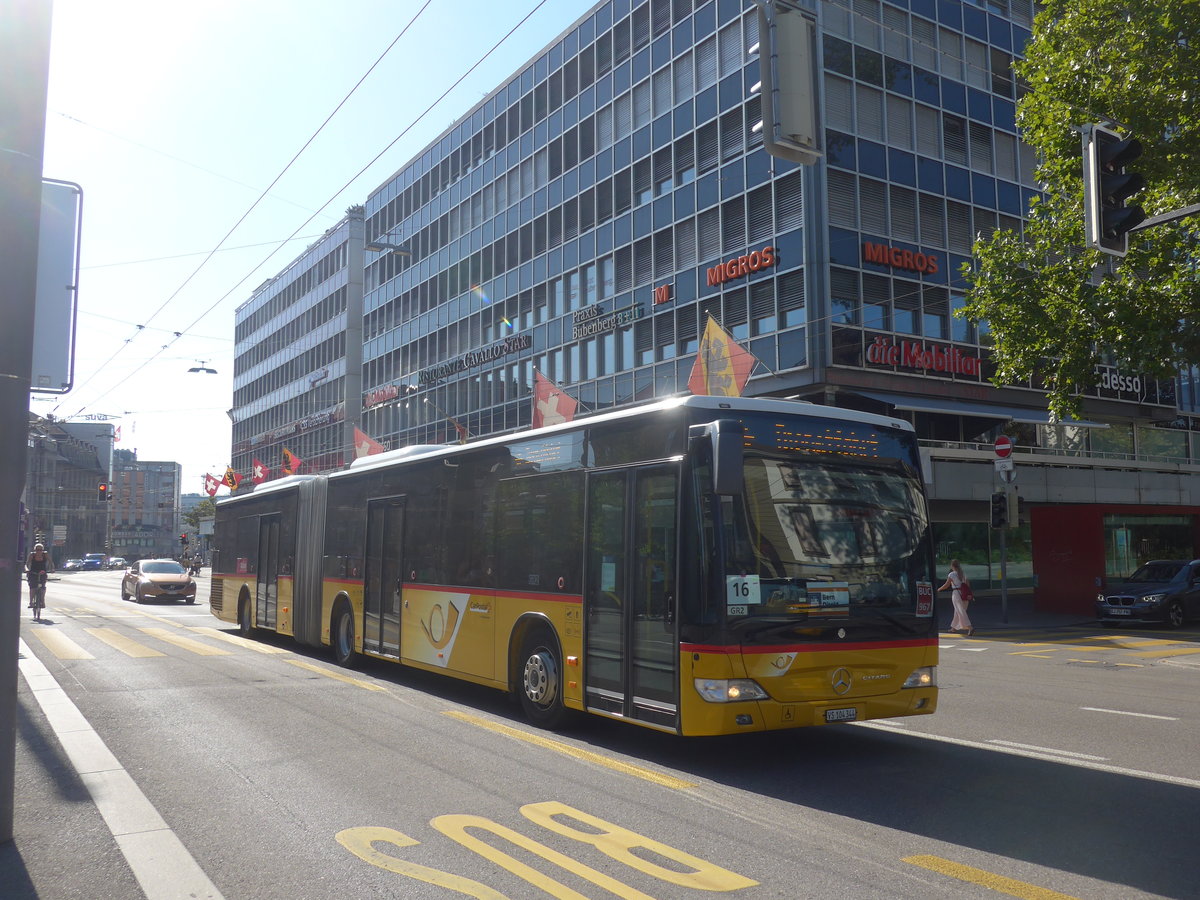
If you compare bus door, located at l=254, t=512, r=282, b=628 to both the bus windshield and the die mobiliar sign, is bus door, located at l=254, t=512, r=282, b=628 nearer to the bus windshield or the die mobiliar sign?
the bus windshield

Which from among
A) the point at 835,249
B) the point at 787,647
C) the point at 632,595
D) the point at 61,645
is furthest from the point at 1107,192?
the point at 835,249

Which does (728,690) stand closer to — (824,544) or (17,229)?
(824,544)

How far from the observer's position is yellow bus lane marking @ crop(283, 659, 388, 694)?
1255 centimetres

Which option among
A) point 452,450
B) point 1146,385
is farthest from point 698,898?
point 1146,385

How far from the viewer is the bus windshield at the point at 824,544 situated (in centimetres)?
772

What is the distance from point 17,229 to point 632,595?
16.5ft

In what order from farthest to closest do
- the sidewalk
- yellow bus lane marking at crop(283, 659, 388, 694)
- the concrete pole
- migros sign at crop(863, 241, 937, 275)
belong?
1. migros sign at crop(863, 241, 937, 275)
2. the sidewalk
3. yellow bus lane marking at crop(283, 659, 388, 694)
4. the concrete pole

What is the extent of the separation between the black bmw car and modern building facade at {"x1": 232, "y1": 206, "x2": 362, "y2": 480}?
42.3 metres

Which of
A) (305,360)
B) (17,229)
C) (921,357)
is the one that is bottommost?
(17,229)

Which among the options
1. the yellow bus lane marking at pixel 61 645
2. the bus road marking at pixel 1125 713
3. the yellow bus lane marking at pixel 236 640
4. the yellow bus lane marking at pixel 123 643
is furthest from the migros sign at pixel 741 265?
the yellow bus lane marking at pixel 61 645

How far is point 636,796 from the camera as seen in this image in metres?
6.91

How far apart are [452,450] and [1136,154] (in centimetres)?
760

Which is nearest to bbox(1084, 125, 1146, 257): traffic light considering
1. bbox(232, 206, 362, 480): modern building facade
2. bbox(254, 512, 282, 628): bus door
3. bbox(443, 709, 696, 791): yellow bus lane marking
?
bbox(443, 709, 696, 791): yellow bus lane marking

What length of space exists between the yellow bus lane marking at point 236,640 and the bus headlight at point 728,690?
454 inches
